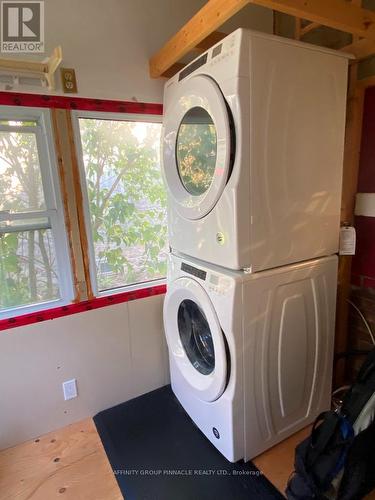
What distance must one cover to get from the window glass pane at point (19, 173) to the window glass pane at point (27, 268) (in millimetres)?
163

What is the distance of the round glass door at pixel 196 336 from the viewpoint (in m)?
1.61

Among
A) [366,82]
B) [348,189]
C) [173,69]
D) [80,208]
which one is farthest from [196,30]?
[348,189]

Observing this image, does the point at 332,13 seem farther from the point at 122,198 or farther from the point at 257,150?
the point at 122,198

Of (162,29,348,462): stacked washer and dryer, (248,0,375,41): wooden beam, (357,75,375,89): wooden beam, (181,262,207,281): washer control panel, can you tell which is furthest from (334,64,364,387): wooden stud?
(181,262,207,281): washer control panel

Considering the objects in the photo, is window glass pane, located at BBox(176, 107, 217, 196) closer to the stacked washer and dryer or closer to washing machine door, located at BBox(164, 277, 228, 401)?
the stacked washer and dryer

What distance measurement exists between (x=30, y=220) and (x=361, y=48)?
72.3 inches

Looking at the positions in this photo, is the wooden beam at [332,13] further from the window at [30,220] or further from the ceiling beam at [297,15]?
the window at [30,220]

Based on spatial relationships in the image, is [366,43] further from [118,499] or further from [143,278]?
[118,499]

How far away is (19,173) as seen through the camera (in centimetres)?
156

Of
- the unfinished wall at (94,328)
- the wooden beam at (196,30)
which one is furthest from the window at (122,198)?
the wooden beam at (196,30)

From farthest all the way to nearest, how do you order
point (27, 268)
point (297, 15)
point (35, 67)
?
point (27, 268) < point (35, 67) < point (297, 15)

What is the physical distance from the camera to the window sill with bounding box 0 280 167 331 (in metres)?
1.59

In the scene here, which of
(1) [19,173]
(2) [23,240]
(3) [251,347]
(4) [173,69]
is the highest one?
(4) [173,69]

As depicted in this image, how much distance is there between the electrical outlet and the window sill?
0.41 metres
